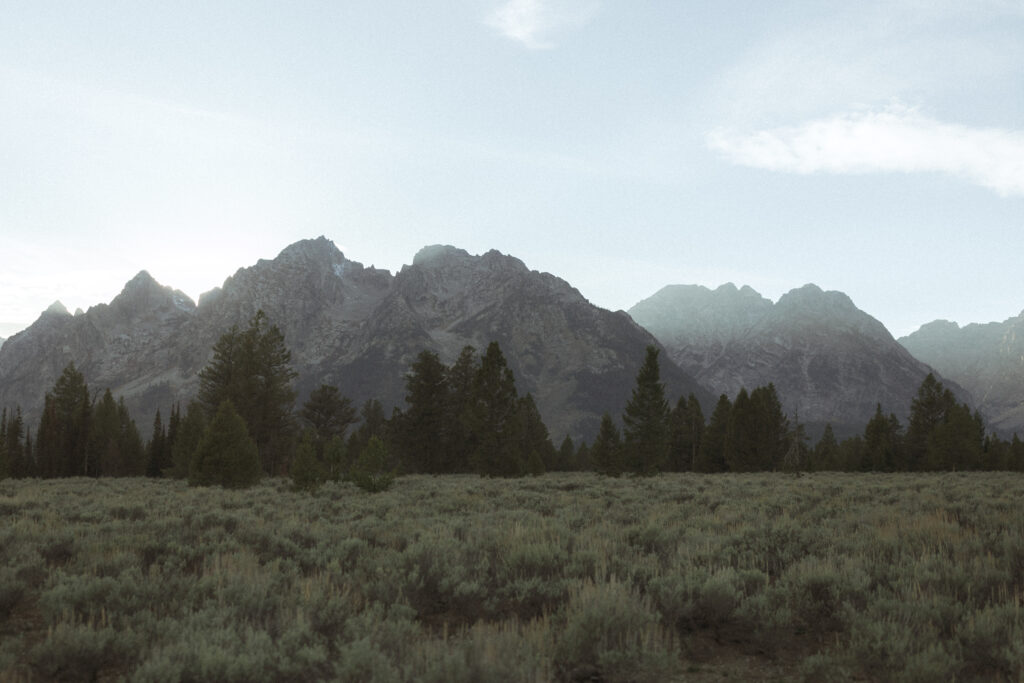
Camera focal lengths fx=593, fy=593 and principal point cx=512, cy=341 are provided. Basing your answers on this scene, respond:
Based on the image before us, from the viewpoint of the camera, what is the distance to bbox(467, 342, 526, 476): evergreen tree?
135ft

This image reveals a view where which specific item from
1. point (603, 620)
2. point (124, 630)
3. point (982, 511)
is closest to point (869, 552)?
point (603, 620)

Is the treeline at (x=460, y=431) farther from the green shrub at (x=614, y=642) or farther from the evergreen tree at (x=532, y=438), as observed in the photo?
the green shrub at (x=614, y=642)

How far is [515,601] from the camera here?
6.90m

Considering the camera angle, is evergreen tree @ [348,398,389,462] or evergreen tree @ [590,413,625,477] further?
evergreen tree @ [348,398,389,462]

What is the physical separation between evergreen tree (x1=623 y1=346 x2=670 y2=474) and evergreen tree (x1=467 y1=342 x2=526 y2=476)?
32.8 feet

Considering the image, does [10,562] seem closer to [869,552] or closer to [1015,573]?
[869,552]

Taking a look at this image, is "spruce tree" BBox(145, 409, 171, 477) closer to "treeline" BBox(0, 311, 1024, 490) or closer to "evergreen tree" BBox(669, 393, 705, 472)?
"treeline" BBox(0, 311, 1024, 490)

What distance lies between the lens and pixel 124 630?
5.48 meters

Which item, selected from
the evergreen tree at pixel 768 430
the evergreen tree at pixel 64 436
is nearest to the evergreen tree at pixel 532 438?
the evergreen tree at pixel 768 430

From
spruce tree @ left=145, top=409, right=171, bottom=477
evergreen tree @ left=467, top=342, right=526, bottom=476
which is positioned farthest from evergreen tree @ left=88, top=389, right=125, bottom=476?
evergreen tree @ left=467, top=342, right=526, bottom=476

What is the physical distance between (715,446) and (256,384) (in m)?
42.7

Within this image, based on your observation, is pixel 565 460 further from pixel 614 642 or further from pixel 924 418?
pixel 614 642

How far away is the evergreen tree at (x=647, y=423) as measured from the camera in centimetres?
4847

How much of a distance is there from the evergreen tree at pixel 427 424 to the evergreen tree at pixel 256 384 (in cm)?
1054
